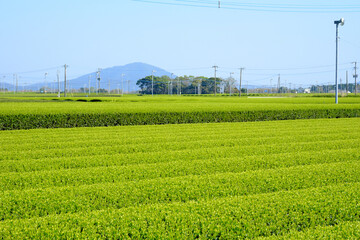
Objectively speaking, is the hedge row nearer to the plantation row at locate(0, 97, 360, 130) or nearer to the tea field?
the plantation row at locate(0, 97, 360, 130)

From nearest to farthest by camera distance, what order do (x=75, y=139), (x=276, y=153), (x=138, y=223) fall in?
(x=138, y=223) < (x=276, y=153) < (x=75, y=139)

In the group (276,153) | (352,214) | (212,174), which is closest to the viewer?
(352,214)

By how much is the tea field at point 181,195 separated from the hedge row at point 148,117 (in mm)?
7567

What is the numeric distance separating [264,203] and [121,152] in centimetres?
589

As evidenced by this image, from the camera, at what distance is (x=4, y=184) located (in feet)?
22.3

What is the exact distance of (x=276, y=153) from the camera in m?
10.2

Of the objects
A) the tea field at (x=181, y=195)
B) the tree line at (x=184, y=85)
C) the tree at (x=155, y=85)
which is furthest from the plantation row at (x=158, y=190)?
the tree at (x=155, y=85)

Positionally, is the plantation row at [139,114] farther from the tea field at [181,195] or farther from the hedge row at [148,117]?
the tea field at [181,195]

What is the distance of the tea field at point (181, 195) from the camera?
4.64 m

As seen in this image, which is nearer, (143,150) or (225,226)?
(225,226)

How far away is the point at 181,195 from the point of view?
235 inches

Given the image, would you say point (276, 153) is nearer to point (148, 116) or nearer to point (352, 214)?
point (352, 214)

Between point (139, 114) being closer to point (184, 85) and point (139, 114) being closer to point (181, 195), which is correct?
point (181, 195)

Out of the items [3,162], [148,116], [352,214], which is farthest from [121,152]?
[148,116]
